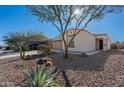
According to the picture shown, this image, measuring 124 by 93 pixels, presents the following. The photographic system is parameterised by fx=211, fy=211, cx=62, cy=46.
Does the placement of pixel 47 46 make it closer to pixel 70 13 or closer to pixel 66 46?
pixel 66 46

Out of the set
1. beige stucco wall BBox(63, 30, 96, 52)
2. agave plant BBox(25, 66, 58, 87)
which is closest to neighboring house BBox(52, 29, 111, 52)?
beige stucco wall BBox(63, 30, 96, 52)

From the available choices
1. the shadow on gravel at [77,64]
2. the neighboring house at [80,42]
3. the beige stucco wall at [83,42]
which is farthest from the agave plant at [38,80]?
the beige stucco wall at [83,42]

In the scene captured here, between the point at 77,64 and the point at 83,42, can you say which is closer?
the point at 77,64

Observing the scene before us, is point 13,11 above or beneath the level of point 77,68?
above

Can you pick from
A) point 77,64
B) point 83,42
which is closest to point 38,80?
point 77,64

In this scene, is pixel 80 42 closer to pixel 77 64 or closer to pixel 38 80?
pixel 77 64

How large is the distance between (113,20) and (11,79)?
10.3 ft

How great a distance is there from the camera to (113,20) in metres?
5.83

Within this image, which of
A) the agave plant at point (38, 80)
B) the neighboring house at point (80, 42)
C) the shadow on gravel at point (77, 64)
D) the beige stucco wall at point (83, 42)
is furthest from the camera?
the beige stucco wall at point (83, 42)

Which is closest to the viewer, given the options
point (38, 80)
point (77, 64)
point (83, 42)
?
point (38, 80)

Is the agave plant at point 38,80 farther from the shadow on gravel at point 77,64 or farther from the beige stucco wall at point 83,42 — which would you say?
the beige stucco wall at point 83,42

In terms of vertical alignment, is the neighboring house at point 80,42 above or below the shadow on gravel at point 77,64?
above
